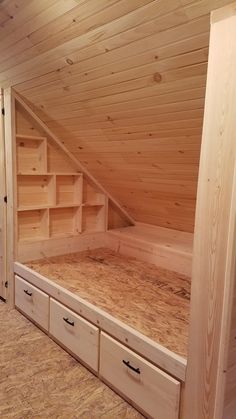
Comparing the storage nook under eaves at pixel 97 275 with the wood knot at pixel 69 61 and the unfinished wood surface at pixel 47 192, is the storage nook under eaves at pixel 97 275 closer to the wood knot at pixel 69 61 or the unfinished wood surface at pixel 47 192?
the unfinished wood surface at pixel 47 192

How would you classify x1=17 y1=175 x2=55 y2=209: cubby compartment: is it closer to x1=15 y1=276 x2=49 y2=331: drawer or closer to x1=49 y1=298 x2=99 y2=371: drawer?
x1=15 y1=276 x2=49 y2=331: drawer

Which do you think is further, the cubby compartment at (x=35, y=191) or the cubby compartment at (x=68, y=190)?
the cubby compartment at (x=68, y=190)

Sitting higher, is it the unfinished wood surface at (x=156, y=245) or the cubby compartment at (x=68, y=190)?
the cubby compartment at (x=68, y=190)

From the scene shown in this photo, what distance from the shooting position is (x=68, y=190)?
3.13 m

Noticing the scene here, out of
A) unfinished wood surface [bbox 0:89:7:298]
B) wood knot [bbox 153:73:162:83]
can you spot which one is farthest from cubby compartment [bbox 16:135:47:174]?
wood knot [bbox 153:73:162:83]

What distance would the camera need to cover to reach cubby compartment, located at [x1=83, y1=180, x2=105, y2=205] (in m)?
3.23

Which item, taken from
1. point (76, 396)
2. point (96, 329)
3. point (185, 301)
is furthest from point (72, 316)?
point (185, 301)

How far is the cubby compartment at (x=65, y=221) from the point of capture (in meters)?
3.08

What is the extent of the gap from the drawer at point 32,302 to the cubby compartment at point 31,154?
0.98 m

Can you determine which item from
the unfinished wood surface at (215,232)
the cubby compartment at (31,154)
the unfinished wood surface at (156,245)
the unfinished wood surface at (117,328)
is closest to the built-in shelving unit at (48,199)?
the cubby compartment at (31,154)

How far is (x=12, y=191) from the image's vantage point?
2.69 m

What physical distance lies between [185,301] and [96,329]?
63cm

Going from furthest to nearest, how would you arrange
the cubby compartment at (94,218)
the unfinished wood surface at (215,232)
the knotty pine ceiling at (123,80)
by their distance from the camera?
the cubby compartment at (94,218) < the knotty pine ceiling at (123,80) < the unfinished wood surface at (215,232)

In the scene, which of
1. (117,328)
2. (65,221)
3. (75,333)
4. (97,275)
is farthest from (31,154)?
(117,328)
